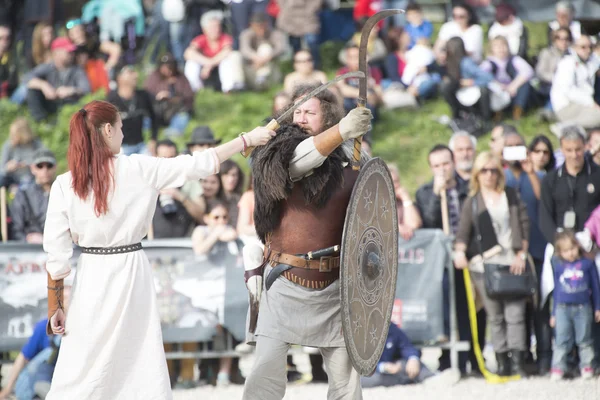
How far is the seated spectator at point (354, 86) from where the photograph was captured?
11.5 m

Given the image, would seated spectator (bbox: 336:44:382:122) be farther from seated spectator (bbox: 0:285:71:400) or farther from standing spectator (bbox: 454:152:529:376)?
seated spectator (bbox: 0:285:71:400)

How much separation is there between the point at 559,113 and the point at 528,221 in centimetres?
420

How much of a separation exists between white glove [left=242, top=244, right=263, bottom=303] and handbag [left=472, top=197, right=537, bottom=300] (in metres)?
3.20

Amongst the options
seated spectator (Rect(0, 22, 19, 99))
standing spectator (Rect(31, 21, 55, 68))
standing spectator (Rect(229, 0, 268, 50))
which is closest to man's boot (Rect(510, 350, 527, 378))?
standing spectator (Rect(229, 0, 268, 50))

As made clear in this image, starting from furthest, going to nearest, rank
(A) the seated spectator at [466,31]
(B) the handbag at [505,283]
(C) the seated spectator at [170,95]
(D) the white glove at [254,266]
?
1. (A) the seated spectator at [466,31]
2. (C) the seated spectator at [170,95]
3. (B) the handbag at [505,283]
4. (D) the white glove at [254,266]

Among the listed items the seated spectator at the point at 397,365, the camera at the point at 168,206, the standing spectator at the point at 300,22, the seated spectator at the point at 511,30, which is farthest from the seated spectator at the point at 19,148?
the seated spectator at the point at 511,30

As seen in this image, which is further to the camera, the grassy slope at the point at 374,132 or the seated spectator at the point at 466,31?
the grassy slope at the point at 374,132

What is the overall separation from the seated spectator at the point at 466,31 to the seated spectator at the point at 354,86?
→ 848mm

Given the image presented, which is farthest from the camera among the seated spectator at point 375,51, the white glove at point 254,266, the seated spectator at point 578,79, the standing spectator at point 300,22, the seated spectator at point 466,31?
the standing spectator at point 300,22

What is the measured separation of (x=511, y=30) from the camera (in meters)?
12.8

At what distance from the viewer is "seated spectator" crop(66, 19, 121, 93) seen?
1296 cm

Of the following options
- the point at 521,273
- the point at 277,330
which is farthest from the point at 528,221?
the point at 277,330

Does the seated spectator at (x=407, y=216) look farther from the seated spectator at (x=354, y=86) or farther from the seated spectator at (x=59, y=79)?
the seated spectator at (x=59, y=79)

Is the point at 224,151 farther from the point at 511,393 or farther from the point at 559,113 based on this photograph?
the point at 559,113
